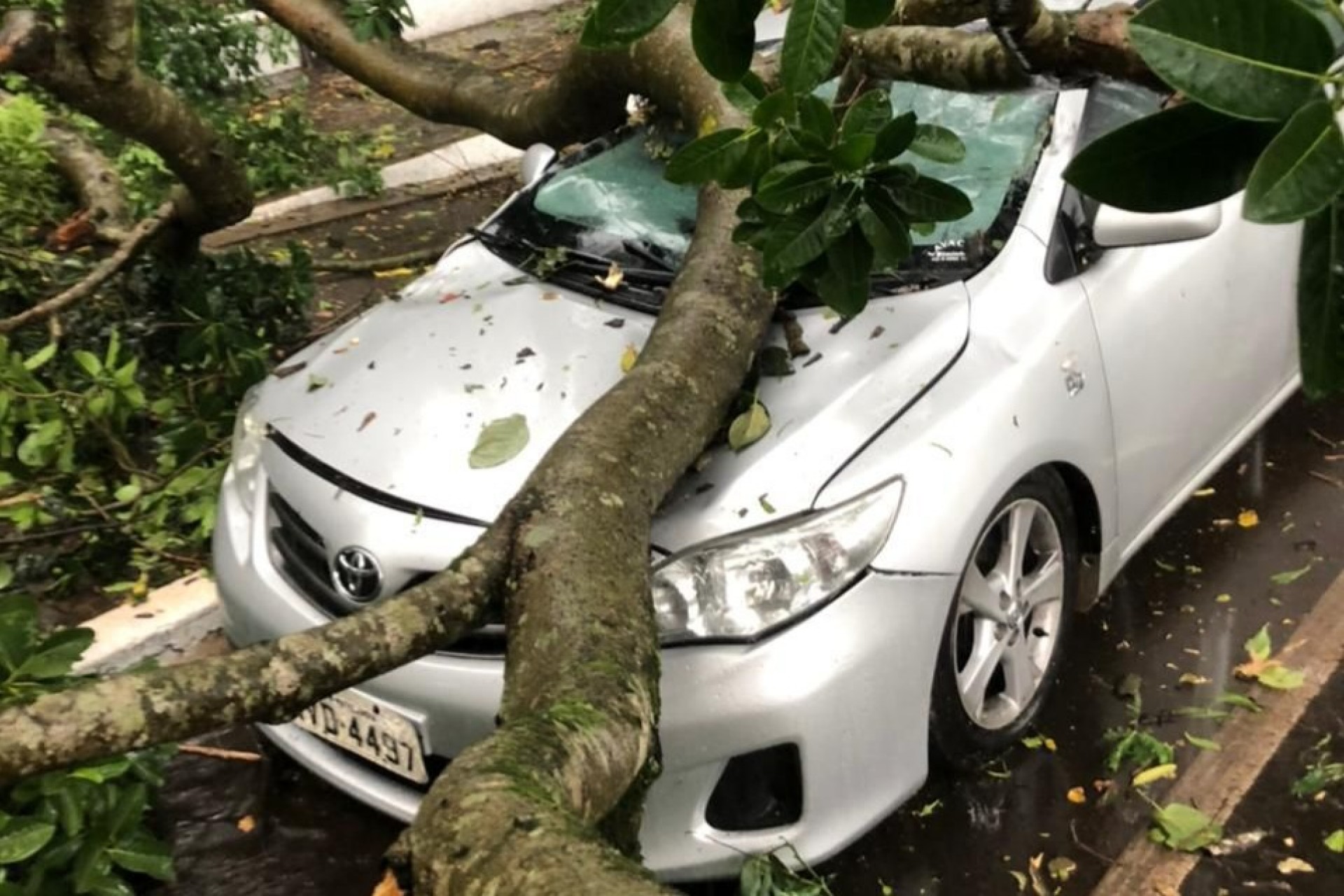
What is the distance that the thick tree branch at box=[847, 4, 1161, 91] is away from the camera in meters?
2.28

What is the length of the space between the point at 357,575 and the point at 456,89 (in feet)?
7.82

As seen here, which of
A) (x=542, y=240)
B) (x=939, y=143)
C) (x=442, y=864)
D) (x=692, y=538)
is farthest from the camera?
(x=542, y=240)

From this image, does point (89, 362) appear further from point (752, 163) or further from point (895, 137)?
point (895, 137)

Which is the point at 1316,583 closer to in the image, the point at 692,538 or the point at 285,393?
the point at 692,538

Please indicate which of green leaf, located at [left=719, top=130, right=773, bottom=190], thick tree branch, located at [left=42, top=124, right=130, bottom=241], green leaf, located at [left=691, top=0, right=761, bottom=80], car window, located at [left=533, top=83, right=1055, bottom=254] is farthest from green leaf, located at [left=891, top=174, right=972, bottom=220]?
thick tree branch, located at [left=42, top=124, right=130, bottom=241]

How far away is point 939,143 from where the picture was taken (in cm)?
207

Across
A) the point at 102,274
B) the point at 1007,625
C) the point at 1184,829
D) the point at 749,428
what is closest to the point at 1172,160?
the point at 749,428

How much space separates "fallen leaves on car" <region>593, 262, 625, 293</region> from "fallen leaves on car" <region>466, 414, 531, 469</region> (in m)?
0.54

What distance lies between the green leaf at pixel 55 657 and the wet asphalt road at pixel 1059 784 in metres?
0.77

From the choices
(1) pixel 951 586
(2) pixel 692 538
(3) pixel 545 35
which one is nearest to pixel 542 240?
(2) pixel 692 538

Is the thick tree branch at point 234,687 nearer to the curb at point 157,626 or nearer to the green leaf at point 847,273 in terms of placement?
the green leaf at point 847,273

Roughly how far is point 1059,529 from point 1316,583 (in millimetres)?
969

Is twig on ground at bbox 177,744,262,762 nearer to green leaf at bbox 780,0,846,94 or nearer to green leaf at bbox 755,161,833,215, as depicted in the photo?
green leaf at bbox 755,161,833,215

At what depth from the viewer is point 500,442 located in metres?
2.65
